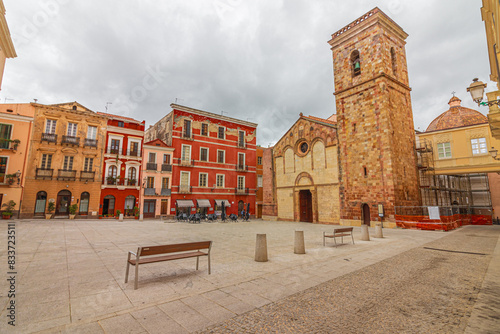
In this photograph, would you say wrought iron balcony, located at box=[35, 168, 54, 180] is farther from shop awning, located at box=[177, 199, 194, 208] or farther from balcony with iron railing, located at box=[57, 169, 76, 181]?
shop awning, located at box=[177, 199, 194, 208]

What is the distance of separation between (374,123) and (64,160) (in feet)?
91.4

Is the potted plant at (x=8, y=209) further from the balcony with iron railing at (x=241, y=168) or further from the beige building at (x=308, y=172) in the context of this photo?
the beige building at (x=308, y=172)

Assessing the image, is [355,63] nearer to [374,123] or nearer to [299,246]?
[374,123]

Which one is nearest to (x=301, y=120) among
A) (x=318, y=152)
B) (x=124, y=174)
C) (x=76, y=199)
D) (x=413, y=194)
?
(x=318, y=152)

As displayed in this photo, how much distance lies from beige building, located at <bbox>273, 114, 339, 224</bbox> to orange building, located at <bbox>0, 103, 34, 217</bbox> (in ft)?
77.3

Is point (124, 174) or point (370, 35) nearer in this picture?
point (370, 35)

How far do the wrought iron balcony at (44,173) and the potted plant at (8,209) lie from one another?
2664mm

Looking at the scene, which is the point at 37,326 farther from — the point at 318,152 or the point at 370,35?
the point at 370,35

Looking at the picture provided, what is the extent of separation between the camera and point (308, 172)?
917 inches

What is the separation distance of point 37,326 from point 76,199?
24338 millimetres

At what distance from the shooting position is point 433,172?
20.8 metres

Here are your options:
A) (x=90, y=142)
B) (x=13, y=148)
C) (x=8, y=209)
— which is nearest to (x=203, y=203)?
(x=90, y=142)

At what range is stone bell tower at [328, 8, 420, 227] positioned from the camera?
17672mm

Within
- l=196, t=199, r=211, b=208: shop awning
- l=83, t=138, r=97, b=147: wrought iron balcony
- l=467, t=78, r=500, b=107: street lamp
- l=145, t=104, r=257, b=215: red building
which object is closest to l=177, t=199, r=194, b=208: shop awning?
l=145, t=104, r=257, b=215: red building
